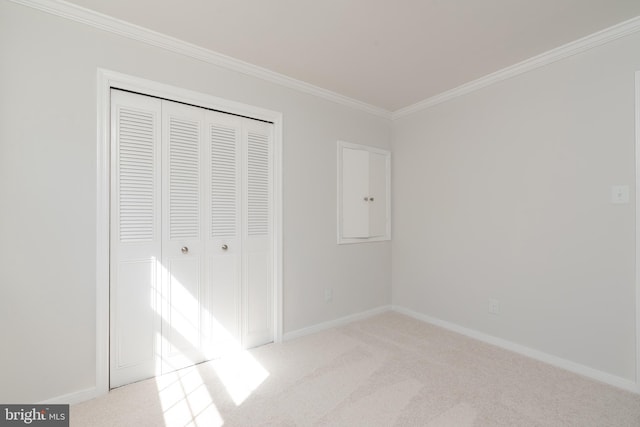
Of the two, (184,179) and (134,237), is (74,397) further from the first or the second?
(184,179)

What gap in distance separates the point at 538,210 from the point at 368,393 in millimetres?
2029

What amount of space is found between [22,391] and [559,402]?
3.30 m

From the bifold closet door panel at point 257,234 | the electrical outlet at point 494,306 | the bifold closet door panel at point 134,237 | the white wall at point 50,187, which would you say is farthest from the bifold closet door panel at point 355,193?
the bifold closet door panel at point 134,237

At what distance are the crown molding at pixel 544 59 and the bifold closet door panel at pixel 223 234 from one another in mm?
2173

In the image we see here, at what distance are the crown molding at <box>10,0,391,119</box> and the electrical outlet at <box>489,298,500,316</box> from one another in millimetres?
2544

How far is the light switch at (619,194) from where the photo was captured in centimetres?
205

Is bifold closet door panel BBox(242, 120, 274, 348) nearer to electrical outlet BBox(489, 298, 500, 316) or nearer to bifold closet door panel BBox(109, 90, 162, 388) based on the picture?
bifold closet door panel BBox(109, 90, 162, 388)

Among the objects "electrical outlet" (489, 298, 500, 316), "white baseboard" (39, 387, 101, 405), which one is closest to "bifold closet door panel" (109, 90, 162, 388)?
"white baseboard" (39, 387, 101, 405)

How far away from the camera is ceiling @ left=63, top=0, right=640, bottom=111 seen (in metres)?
1.85

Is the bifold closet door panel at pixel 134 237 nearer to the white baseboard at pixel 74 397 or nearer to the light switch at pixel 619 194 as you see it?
the white baseboard at pixel 74 397

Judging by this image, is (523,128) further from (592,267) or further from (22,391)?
(22,391)

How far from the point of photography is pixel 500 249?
275 centimetres

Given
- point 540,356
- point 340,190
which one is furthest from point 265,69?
point 540,356

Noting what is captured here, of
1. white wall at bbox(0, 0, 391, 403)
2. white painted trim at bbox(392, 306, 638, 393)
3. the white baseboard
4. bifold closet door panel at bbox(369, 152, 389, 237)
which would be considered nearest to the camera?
white wall at bbox(0, 0, 391, 403)
